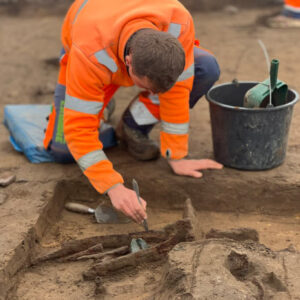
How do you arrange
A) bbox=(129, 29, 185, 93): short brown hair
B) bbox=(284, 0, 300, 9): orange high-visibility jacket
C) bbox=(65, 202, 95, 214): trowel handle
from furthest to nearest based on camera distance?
bbox=(284, 0, 300, 9): orange high-visibility jacket < bbox=(65, 202, 95, 214): trowel handle < bbox=(129, 29, 185, 93): short brown hair

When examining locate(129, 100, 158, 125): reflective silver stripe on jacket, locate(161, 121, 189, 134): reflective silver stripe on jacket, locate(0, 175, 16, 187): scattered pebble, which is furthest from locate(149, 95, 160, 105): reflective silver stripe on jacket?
locate(0, 175, 16, 187): scattered pebble

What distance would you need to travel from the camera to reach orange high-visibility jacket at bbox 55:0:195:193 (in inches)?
103

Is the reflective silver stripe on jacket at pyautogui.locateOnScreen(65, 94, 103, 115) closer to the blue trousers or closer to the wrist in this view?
the wrist

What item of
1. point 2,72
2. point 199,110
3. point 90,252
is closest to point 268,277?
point 90,252

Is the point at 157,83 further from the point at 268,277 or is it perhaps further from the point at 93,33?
the point at 268,277

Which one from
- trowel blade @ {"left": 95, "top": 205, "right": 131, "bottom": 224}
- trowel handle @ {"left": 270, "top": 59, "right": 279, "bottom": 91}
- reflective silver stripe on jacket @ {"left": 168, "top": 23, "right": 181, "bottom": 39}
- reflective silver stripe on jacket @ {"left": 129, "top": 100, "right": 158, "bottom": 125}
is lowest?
trowel blade @ {"left": 95, "top": 205, "right": 131, "bottom": 224}

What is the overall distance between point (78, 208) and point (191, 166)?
0.74 m

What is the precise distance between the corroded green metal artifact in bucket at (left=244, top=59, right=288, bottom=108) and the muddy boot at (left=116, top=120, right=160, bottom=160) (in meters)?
0.66

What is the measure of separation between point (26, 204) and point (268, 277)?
146cm

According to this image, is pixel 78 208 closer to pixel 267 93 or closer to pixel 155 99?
pixel 155 99

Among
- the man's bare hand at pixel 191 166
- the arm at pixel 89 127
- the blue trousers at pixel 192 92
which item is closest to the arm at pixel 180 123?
the man's bare hand at pixel 191 166

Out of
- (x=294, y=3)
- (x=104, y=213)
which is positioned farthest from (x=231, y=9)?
(x=104, y=213)

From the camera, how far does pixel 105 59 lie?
8.73 ft

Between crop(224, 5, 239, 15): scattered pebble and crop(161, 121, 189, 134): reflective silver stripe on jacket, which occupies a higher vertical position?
crop(161, 121, 189, 134): reflective silver stripe on jacket
